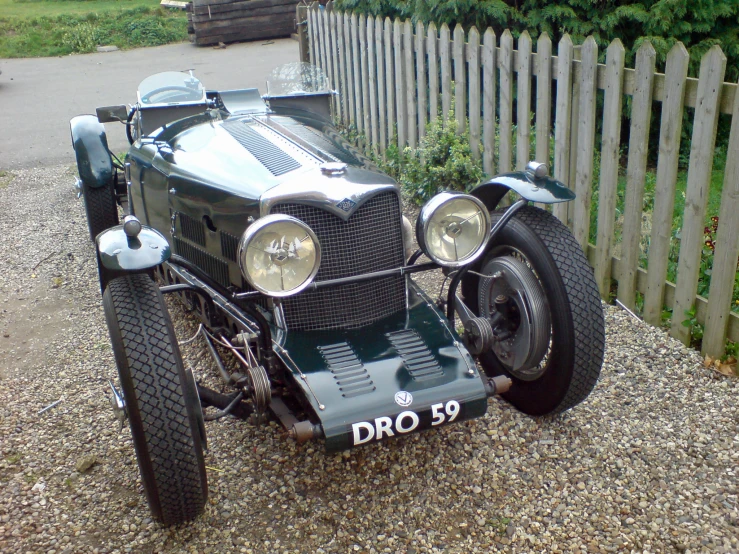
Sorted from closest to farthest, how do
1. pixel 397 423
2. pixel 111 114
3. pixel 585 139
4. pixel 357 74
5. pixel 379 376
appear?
pixel 397 423, pixel 379 376, pixel 585 139, pixel 111 114, pixel 357 74

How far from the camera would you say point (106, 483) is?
2867 millimetres

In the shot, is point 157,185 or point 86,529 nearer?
point 86,529

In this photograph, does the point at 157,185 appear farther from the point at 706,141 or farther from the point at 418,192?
the point at 706,141

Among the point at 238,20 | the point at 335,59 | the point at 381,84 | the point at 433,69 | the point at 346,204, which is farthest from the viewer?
the point at 238,20

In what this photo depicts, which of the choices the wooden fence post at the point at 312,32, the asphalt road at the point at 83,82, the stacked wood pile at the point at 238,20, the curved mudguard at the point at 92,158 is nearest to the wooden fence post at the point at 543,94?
the curved mudguard at the point at 92,158

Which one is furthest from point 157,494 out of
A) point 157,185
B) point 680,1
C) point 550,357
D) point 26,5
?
point 26,5

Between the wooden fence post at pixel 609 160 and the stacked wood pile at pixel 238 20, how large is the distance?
14.0 meters

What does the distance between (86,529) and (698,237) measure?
3090 millimetres

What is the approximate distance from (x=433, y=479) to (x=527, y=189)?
4.21 feet

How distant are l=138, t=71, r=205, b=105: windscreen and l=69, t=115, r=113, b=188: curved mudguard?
1.95 feet

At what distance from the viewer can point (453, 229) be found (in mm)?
2844

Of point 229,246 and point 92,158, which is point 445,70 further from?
point 229,246

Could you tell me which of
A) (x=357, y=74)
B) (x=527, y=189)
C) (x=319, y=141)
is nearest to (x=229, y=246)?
(x=319, y=141)

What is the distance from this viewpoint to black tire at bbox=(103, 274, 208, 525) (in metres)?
2.31
